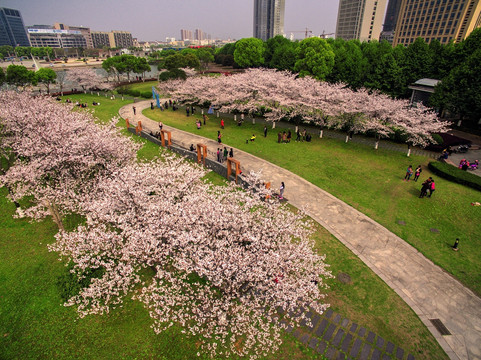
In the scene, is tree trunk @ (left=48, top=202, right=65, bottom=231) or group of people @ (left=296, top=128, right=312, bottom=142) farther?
group of people @ (left=296, top=128, right=312, bottom=142)

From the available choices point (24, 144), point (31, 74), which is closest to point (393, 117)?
point (24, 144)

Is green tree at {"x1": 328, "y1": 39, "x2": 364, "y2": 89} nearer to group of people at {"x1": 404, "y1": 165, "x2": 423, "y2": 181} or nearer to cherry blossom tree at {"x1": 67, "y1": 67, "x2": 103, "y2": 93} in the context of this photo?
group of people at {"x1": 404, "y1": 165, "x2": 423, "y2": 181}

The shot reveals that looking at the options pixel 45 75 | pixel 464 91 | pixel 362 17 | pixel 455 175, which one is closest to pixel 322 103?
pixel 455 175

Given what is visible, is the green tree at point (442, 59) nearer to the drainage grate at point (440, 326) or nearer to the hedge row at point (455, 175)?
the hedge row at point (455, 175)

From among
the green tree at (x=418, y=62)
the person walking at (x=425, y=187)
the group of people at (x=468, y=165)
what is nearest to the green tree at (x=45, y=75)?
the green tree at (x=418, y=62)

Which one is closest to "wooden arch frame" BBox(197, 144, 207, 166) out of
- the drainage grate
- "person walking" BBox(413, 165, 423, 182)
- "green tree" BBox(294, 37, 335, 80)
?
"person walking" BBox(413, 165, 423, 182)

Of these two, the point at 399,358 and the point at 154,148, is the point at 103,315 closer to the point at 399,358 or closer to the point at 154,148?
the point at 399,358

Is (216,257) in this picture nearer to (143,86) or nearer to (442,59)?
(442,59)
